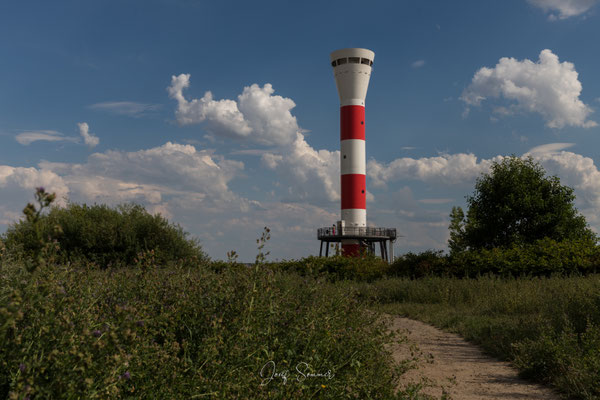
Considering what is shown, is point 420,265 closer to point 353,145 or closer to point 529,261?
point 529,261

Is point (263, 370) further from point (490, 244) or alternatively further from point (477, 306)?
point (490, 244)

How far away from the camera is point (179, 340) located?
4.77 meters

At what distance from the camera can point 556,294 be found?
11.1m

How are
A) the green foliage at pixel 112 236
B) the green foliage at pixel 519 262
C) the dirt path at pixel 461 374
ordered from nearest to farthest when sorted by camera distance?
the dirt path at pixel 461 374 < the green foliage at pixel 519 262 < the green foliage at pixel 112 236

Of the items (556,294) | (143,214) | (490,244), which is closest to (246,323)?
(556,294)

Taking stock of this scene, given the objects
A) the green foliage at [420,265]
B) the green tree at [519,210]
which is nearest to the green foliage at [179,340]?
the green foliage at [420,265]

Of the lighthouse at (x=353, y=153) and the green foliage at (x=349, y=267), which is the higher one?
the lighthouse at (x=353, y=153)

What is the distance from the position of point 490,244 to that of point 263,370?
2786 cm

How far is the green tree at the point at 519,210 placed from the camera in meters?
28.3

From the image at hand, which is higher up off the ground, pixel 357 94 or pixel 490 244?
pixel 357 94

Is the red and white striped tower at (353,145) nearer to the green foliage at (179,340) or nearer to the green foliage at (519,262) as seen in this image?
the green foliage at (519,262)

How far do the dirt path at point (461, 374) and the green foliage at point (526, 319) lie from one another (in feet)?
0.84

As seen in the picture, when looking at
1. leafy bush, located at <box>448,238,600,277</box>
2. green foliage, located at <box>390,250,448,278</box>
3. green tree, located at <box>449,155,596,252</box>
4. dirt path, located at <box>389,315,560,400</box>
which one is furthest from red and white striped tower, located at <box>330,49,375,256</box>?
dirt path, located at <box>389,315,560,400</box>

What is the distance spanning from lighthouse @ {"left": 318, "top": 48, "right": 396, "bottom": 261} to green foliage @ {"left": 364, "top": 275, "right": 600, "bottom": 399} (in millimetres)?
15603
